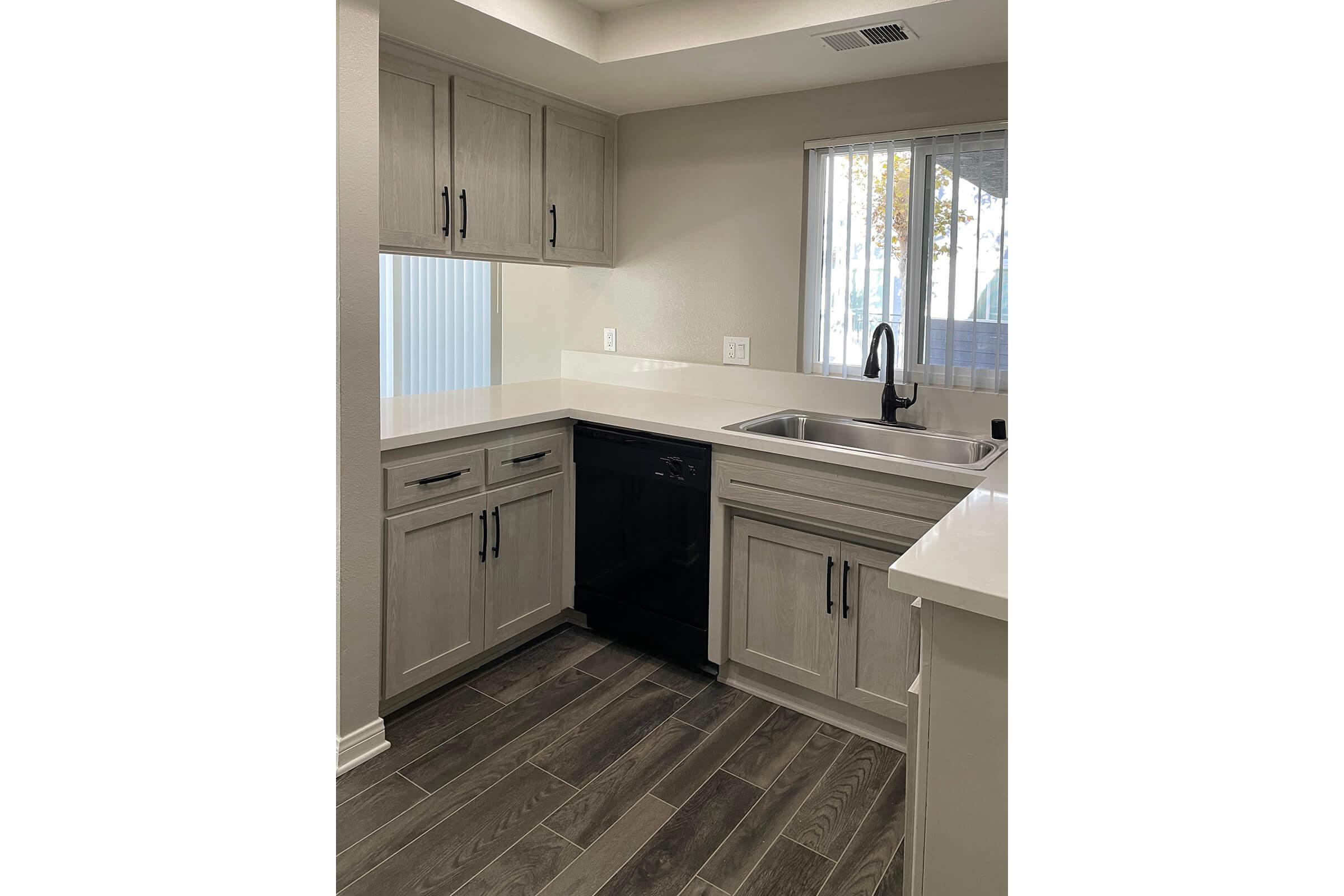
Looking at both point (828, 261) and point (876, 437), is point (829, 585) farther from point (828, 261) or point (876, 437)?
point (828, 261)

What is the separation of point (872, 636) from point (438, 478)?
4.47ft

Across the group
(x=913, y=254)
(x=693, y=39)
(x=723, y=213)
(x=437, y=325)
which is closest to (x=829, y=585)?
(x=913, y=254)

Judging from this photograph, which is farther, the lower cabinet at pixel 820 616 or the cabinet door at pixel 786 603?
the cabinet door at pixel 786 603

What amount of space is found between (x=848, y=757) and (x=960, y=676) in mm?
1134

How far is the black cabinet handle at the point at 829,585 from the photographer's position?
2.36 m

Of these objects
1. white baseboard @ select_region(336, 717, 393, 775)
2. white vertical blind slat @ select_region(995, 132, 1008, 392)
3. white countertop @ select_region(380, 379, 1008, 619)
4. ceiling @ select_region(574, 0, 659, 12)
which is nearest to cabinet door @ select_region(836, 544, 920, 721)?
white countertop @ select_region(380, 379, 1008, 619)

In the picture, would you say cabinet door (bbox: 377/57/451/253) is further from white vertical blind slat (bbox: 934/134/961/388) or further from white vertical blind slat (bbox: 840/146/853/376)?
white vertical blind slat (bbox: 934/134/961/388)

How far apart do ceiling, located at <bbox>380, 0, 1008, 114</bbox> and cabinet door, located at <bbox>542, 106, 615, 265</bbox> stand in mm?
252

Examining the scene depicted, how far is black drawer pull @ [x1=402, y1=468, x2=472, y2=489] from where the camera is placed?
2.32 m

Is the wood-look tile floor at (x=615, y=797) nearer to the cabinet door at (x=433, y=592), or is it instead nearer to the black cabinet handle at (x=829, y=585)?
the cabinet door at (x=433, y=592)

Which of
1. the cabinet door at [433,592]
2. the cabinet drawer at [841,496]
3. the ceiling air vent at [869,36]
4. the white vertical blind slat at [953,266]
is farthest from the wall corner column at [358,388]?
the white vertical blind slat at [953,266]

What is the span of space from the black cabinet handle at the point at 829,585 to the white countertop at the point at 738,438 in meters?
0.30
